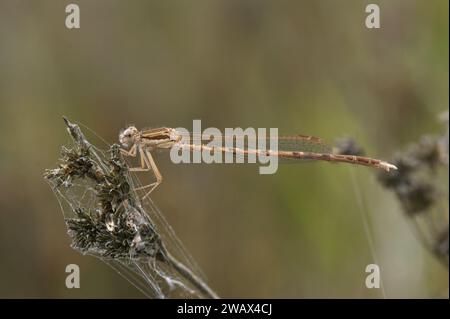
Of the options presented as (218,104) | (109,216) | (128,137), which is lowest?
(109,216)

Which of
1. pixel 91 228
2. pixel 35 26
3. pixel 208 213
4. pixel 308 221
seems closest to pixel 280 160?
pixel 308 221

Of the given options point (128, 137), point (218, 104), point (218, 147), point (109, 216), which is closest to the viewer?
point (109, 216)

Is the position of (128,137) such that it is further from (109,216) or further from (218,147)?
(109,216)

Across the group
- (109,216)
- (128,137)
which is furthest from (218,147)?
(109,216)

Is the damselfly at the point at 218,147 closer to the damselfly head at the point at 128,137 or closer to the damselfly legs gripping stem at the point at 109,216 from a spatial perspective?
the damselfly head at the point at 128,137

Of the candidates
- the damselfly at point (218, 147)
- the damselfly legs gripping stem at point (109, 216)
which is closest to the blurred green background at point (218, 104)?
the damselfly at point (218, 147)

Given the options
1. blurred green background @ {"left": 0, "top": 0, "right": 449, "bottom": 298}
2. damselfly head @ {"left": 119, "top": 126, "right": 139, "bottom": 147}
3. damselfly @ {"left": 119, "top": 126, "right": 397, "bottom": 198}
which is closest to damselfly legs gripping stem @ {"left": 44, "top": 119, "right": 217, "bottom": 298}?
damselfly @ {"left": 119, "top": 126, "right": 397, "bottom": 198}

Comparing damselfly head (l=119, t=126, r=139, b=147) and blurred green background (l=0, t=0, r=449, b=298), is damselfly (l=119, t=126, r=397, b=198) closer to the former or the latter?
damselfly head (l=119, t=126, r=139, b=147)
